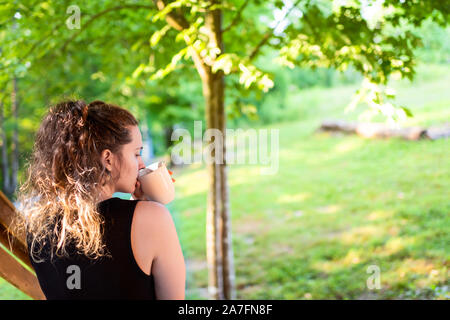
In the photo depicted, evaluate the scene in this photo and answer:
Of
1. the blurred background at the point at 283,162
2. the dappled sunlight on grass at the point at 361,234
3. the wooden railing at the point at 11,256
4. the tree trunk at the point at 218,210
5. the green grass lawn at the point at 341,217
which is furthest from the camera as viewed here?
the dappled sunlight on grass at the point at 361,234

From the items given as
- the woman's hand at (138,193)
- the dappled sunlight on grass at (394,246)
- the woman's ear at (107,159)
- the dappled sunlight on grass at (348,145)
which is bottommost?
the dappled sunlight on grass at (394,246)

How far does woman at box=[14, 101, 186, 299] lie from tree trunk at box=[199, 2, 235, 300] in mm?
2241

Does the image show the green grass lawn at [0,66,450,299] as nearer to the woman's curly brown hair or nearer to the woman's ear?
the woman's curly brown hair

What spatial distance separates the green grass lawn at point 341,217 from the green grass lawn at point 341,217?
0.02 m

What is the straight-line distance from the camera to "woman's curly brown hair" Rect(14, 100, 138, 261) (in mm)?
1465

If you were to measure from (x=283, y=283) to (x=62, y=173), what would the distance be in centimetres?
448

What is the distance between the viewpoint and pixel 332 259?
233 inches

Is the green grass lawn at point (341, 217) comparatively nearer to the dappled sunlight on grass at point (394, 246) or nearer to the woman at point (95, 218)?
the dappled sunlight on grass at point (394, 246)

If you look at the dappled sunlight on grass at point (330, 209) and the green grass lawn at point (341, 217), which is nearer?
the green grass lawn at point (341, 217)

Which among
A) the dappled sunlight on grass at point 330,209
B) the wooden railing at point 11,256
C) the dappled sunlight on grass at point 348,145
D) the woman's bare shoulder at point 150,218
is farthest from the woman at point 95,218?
the dappled sunlight on grass at point 348,145

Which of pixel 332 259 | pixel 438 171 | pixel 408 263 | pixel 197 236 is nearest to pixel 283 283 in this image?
pixel 332 259

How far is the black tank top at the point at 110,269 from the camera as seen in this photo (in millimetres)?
1411

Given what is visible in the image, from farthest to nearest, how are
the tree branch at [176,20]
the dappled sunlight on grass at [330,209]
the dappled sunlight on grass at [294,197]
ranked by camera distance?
the dappled sunlight on grass at [294,197], the dappled sunlight on grass at [330,209], the tree branch at [176,20]

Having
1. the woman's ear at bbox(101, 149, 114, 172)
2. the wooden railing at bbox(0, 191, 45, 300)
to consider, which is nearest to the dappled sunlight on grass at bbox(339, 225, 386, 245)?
the wooden railing at bbox(0, 191, 45, 300)
